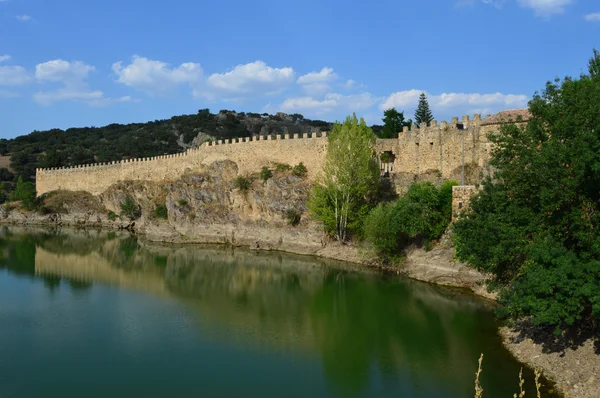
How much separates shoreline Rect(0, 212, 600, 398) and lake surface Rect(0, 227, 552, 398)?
0.64m

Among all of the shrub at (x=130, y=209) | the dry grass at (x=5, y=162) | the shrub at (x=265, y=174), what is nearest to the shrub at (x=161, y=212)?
the shrub at (x=130, y=209)

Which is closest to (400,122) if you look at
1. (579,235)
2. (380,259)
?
(380,259)

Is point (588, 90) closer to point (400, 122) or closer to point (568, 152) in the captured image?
point (568, 152)

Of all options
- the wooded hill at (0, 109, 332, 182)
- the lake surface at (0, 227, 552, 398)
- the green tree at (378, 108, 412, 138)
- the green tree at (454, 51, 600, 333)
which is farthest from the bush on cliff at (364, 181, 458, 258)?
the wooded hill at (0, 109, 332, 182)

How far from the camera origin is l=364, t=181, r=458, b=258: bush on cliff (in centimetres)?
2675

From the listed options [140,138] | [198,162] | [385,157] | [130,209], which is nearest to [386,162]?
[385,157]

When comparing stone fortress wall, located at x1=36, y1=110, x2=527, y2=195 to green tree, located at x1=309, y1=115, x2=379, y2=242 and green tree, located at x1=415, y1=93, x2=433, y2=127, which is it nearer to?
green tree, located at x1=309, y1=115, x2=379, y2=242

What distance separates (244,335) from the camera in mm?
18250

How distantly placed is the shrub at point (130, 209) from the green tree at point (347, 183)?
2516cm

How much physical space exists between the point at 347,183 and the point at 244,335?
15626 millimetres

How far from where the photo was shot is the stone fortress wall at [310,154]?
30.0m

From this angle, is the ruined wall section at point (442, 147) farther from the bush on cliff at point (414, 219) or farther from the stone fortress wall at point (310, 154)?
the bush on cliff at point (414, 219)

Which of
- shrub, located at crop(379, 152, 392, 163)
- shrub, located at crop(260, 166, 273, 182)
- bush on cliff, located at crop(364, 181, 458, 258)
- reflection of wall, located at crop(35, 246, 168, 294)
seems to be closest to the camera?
bush on cliff, located at crop(364, 181, 458, 258)

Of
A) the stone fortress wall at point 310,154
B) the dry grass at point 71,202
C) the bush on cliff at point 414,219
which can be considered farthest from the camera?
the dry grass at point 71,202
